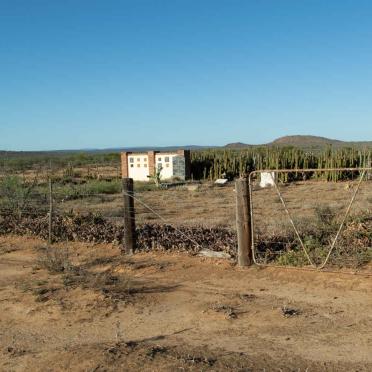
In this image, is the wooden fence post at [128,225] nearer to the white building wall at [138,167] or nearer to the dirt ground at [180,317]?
the dirt ground at [180,317]

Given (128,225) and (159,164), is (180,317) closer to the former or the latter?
(128,225)

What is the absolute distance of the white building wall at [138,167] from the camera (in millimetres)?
34312

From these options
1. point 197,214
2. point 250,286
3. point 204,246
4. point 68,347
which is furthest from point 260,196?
point 68,347

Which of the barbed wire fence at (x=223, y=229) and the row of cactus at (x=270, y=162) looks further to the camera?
the row of cactus at (x=270, y=162)

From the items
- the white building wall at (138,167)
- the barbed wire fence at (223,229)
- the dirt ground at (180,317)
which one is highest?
the white building wall at (138,167)

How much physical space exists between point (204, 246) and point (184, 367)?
4.80 meters

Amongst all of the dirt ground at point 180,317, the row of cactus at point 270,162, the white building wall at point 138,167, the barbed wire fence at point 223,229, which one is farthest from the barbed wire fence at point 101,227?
the row of cactus at point 270,162

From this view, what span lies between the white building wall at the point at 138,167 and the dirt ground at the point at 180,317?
25.1 meters

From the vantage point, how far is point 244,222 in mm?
8500

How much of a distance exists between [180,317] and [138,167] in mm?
28489

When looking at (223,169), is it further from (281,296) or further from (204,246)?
(281,296)

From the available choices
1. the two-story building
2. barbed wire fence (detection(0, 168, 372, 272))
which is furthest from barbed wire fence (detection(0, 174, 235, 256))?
the two-story building

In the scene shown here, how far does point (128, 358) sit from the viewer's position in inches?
201

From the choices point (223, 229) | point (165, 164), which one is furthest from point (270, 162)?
point (223, 229)
